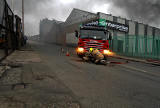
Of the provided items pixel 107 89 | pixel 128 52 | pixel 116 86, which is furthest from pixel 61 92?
pixel 128 52

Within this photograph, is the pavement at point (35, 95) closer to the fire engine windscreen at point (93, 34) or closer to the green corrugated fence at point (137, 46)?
the fire engine windscreen at point (93, 34)

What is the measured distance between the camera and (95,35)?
11.1m

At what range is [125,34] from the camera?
28.5 metres

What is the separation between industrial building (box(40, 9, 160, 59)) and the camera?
1506 cm

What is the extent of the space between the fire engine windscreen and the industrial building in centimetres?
705

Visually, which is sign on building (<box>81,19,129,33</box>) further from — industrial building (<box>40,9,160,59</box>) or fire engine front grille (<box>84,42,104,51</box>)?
fire engine front grille (<box>84,42,104,51</box>)

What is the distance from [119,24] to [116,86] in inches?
1011

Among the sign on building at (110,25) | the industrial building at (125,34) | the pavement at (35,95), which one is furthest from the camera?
the sign on building at (110,25)

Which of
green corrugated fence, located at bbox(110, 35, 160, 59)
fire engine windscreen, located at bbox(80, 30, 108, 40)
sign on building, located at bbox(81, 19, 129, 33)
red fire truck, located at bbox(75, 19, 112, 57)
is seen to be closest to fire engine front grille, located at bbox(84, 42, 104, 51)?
red fire truck, located at bbox(75, 19, 112, 57)

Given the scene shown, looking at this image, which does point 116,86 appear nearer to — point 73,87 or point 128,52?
point 73,87

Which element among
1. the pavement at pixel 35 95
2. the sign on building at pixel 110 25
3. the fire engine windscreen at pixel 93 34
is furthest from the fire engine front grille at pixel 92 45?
the sign on building at pixel 110 25

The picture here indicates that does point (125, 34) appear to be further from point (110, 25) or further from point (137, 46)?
point (137, 46)

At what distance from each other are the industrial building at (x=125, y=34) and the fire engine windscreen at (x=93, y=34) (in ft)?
23.1

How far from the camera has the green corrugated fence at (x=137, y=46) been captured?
14488mm
